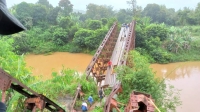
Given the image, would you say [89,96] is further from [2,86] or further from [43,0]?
[43,0]

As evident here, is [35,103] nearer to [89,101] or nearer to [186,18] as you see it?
[89,101]

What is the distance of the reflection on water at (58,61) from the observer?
18.8m

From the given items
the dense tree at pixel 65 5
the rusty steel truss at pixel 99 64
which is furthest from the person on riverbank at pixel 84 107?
the dense tree at pixel 65 5

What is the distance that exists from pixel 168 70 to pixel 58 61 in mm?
10530

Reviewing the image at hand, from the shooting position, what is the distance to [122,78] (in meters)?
7.48

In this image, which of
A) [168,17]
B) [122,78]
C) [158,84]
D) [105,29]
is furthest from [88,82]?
[168,17]

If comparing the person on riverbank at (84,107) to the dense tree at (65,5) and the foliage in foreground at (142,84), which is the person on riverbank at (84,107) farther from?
the dense tree at (65,5)

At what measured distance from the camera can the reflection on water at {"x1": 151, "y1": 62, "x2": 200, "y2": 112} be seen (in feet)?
41.5

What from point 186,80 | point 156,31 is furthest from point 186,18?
point 186,80

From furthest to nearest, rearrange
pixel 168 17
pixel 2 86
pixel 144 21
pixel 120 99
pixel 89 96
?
1. pixel 168 17
2. pixel 144 21
3. pixel 89 96
4. pixel 120 99
5. pixel 2 86

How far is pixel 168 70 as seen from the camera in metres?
20.0

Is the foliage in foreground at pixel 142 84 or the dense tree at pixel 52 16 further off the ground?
the dense tree at pixel 52 16

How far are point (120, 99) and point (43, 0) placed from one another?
34769 millimetres

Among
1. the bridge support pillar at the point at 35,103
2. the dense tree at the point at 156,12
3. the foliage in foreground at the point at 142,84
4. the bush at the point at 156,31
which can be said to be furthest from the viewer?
the dense tree at the point at 156,12
